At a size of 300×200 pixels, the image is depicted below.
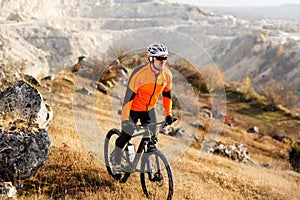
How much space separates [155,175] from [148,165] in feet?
0.71

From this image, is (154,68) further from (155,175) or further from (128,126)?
(155,175)

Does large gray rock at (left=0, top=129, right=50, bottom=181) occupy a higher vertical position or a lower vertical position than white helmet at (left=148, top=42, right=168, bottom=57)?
lower

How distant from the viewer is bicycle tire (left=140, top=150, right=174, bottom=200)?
255 inches

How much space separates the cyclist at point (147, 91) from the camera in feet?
20.9

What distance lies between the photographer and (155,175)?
6742 mm

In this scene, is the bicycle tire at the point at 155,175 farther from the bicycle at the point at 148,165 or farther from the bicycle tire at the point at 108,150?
the bicycle tire at the point at 108,150

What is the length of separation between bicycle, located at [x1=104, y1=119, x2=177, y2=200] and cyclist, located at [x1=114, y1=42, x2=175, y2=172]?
0.51 ft

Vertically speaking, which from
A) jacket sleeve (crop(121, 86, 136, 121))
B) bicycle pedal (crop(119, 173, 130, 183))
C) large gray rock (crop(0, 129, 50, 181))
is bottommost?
bicycle pedal (crop(119, 173, 130, 183))

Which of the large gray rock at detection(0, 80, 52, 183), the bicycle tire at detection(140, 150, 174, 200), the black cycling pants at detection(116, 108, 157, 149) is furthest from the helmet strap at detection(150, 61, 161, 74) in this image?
the large gray rock at detection(0, 80, 52, 183)

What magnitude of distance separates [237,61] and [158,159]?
105671mm

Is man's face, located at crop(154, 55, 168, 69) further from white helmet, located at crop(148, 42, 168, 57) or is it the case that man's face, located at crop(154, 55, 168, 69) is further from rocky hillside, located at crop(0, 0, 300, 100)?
rocky hillside, located at crop(0, 0, 300, 100)

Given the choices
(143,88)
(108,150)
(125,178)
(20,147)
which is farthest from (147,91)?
(20,147)

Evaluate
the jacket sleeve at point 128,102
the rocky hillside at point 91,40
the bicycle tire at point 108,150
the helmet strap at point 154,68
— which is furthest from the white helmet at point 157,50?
the rocky hillside at point 91,40

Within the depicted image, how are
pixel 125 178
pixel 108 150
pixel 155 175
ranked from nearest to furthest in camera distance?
pixel 155 175 → pixel 125 178 → pixel 108 150
